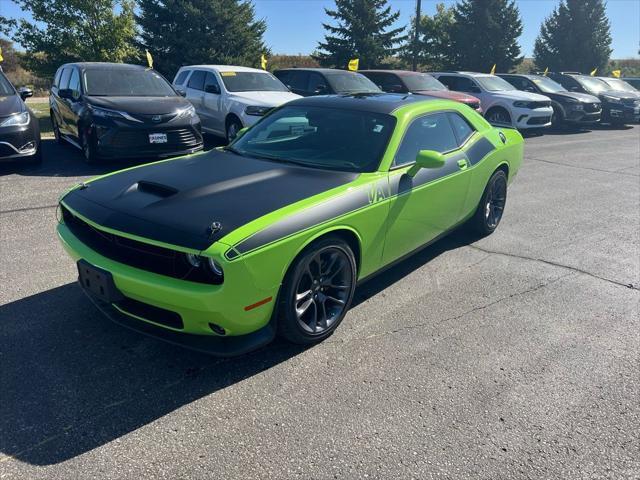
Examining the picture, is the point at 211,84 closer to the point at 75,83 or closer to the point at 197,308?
A: the point at 75,83

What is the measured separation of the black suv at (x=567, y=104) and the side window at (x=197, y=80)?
37.1 ft

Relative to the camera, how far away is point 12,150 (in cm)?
730

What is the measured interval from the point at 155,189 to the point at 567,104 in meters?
16.3

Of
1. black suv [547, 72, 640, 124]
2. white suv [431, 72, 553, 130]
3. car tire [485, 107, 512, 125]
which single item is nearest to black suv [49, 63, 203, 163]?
white suv [431, 72, 553, 130]

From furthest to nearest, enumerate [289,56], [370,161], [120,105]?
[289,56] < [120,105] < [370,161]

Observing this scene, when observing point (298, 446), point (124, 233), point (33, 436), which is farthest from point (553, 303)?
point (33, 436)

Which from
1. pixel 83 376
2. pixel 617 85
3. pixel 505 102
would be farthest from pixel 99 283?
pixel 617 85

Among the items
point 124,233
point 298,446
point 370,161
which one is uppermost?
point 370,161

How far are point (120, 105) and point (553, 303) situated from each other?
262 inches

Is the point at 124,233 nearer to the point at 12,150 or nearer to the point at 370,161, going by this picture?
the point at 370,161

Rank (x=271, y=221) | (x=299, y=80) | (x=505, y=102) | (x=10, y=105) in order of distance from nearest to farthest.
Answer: (x=271, y=221) < (x=10, y=105) < (x=299, y=80) < (x=505, y=102)

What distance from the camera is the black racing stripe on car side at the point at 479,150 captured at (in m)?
4.93

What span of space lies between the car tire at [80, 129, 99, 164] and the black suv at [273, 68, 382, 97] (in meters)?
5.51

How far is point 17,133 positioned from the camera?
729 cm
